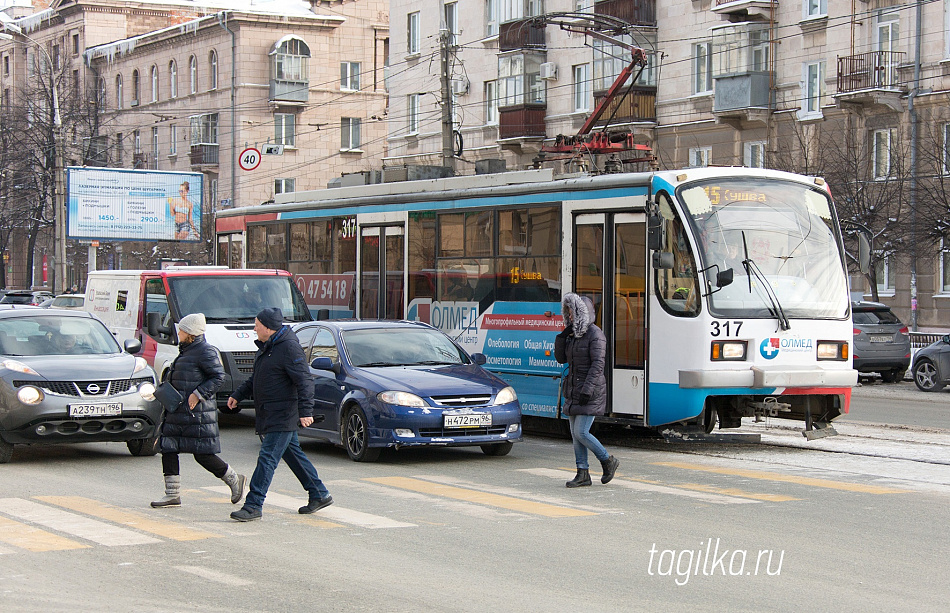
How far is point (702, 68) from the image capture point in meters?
43.5

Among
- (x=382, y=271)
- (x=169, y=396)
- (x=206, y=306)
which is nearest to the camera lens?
(x=169, y=396)

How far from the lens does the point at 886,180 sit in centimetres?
3528

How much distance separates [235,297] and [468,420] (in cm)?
643

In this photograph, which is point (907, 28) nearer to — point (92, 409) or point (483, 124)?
point (483, 124)

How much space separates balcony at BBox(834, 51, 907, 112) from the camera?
3709 cm

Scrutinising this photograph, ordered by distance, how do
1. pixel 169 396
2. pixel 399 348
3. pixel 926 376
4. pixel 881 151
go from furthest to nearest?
pixel 881 151, pixel 926 376, pixel 399 348, pixel 169 396

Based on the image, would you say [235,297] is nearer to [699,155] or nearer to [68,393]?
[68,393]

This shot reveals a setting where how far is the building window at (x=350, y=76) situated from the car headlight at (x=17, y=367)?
59826 millimetres

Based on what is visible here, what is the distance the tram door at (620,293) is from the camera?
14875 mm

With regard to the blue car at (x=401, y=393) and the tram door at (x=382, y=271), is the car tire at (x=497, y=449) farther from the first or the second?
the tram door at (x=382, y=271)

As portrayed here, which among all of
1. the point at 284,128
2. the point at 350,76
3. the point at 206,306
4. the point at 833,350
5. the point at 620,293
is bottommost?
the point at 833,350

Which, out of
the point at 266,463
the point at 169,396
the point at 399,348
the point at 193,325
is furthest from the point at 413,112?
the point at 266,463

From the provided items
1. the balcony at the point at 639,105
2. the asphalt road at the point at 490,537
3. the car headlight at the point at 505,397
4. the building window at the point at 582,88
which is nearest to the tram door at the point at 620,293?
the asphalt road at the point at 490,537

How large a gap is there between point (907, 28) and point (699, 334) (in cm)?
2617
